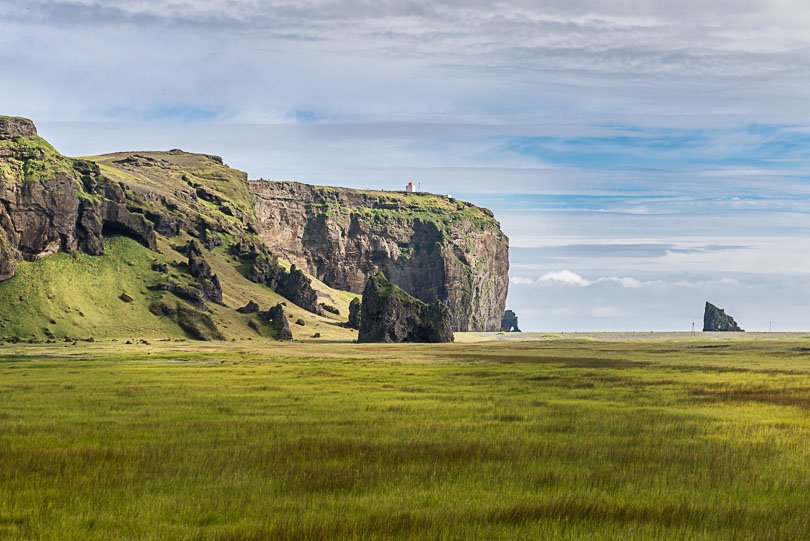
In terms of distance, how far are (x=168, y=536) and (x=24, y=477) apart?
8.49 meters

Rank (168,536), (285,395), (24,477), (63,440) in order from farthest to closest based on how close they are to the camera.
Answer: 1. (285,395)
2. (63,440)
3. (24,477)
4. (168,536)

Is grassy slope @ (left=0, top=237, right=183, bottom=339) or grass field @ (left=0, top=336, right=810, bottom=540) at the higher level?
grassy slope @ (left=0, top=237, right=183, bottom=339)

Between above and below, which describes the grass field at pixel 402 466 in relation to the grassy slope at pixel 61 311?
below

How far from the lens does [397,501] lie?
2169 centimetres

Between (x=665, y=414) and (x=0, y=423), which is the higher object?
(x=665, y=414)

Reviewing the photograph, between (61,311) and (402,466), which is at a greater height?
(61,311)

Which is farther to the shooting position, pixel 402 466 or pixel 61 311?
pixel 61 311

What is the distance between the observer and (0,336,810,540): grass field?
19.5m

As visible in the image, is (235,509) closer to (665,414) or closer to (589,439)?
(589,439)

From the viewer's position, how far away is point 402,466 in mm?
26578

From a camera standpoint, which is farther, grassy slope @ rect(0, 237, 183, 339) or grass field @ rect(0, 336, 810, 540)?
grassy slope @ rect(0, 237, 183, 339)

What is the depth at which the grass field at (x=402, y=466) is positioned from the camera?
64.0 feet

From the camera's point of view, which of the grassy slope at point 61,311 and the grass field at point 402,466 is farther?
the grassy slope at point 61,311

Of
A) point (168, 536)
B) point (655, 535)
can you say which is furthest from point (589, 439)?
point (168, 536)
